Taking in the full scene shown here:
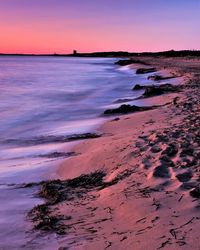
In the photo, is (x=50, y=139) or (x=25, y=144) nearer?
(x=25, y=144)

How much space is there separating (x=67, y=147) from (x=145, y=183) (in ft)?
12.0

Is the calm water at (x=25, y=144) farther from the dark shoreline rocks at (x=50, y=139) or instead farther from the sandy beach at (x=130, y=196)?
the sandy beach at (x=130, y=196)

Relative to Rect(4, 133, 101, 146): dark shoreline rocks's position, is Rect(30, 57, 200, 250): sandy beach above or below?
above

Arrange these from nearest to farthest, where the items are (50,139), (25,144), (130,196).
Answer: (130,196), (25,144), (50,139)

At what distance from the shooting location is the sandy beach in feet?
13.0

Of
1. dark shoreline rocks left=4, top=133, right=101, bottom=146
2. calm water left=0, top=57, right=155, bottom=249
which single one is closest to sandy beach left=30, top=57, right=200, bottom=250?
calm water left=0, top=57, right=155, bottom=249

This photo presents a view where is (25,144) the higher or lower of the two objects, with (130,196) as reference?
lower

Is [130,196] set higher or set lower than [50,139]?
higher

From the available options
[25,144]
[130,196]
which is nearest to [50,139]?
[25,144]

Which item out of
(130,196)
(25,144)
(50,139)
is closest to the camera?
(130,196)

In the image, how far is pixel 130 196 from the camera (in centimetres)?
490

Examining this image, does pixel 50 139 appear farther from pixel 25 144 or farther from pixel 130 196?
pixel 130 196

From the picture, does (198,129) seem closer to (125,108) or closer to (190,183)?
(190,183)

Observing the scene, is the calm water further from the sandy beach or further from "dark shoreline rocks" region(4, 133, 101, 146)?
the sandy beach
